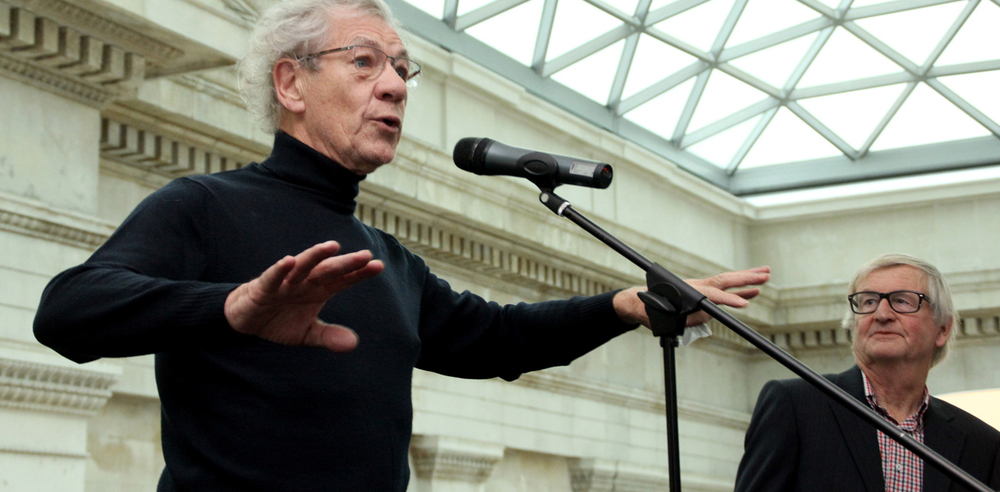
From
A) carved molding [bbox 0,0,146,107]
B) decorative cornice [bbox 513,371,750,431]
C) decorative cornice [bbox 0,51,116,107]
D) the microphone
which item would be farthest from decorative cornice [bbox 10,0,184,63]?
decorative cornice [bbox 513,371,750,431]

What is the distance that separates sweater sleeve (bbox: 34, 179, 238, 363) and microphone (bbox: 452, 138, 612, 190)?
829 millimetres

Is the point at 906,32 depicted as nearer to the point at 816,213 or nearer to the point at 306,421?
the point at 816,213

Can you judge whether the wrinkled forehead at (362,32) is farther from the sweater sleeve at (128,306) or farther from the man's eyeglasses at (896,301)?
the man's eyeglasses at (896,301)

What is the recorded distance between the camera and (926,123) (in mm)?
13477

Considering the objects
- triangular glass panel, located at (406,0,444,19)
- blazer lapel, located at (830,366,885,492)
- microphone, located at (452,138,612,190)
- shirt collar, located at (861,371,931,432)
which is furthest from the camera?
triangular glass panel, located at (406,0,444,19)

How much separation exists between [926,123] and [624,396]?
17.8 feet

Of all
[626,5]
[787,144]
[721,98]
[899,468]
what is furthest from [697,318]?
[787,144]

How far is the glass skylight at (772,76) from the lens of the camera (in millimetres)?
11586

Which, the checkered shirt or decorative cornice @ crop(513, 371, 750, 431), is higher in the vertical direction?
decorative cornice @ crop(513, 371, 750, 431)

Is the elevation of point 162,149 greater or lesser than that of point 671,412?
greater

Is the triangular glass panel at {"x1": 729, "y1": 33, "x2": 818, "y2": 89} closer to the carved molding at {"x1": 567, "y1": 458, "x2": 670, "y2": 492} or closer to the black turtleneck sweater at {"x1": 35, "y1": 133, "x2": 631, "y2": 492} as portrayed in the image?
the carved molding at {"x1": 567, "y1": 458, "x2": 670, "y2": 492}

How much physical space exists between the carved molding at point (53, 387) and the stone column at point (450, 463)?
3132mm

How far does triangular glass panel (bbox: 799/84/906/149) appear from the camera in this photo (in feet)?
44.1

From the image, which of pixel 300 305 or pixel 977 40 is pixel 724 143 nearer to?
pixel 977 40
